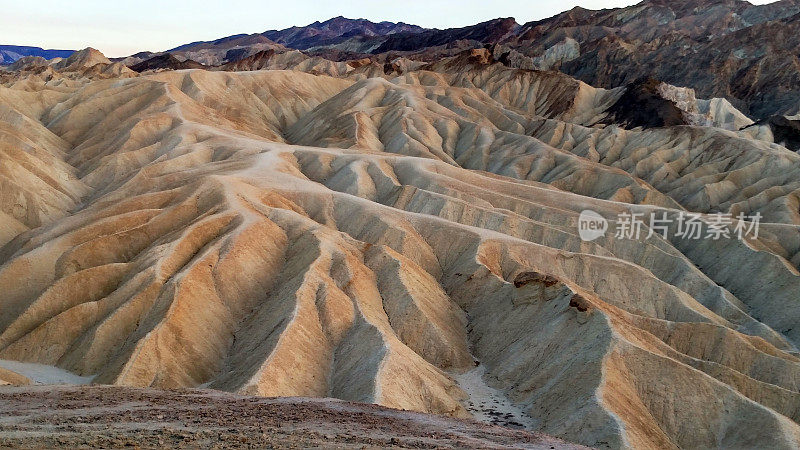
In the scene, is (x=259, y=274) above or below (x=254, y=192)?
below

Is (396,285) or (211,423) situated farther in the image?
(396,285)

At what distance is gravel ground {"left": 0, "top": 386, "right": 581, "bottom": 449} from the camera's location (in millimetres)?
19531

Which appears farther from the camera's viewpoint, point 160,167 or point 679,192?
→ point 679,192

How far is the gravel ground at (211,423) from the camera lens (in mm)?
19531

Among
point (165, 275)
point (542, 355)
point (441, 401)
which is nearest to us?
point (441, 401)

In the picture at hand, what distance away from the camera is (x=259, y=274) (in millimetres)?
51188

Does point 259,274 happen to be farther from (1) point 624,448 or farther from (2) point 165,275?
(1) point 624,448

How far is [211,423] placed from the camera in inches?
886

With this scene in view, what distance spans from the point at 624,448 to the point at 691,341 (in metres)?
15.9

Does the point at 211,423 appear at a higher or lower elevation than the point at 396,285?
higher

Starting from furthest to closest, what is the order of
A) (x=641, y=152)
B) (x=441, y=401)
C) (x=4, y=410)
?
1. (x=641, y=152)
2. (x=441, y=401)
3. (x=4, y=410)

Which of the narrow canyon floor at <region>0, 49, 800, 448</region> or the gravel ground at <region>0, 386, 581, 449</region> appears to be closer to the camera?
the gravel ground at <region>0, 386, 581, 449</region>

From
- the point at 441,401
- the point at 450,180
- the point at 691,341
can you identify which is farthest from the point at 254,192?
the point at 691,341

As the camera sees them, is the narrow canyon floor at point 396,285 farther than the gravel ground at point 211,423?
Yes
